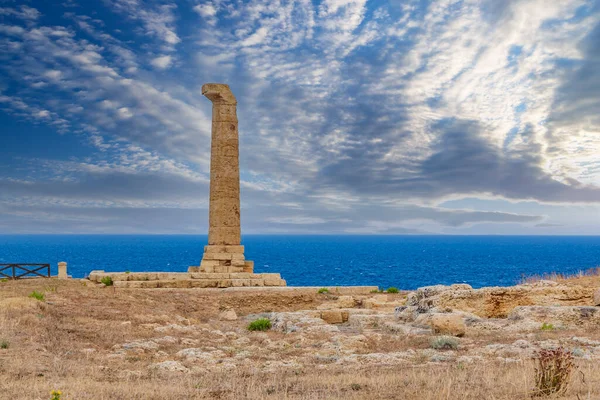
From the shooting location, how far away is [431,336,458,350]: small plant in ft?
37.0

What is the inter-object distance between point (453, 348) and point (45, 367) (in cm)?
807

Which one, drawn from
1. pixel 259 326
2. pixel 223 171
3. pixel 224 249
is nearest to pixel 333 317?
pixel 259 326

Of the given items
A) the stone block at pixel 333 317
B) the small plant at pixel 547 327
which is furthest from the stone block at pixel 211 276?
the small plant at pixel 547 327

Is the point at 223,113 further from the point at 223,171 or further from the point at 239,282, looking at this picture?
the point at 239,282

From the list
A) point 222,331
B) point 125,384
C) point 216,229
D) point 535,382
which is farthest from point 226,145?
point 535,382

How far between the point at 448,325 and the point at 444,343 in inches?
62.2

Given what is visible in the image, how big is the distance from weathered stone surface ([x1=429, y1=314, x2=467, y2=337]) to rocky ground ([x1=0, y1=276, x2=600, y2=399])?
0.08 feet

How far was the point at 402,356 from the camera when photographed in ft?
34.6

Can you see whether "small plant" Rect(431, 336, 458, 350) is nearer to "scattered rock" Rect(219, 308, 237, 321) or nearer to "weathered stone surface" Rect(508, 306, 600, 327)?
"weathered stone surface" Rect(508, 306, 600, 327)

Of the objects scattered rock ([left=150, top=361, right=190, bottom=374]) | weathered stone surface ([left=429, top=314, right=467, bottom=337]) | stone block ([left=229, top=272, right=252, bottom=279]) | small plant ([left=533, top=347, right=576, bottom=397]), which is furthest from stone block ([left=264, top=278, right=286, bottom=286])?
small plant ([left=533, top=347, right=576, bottom=397])

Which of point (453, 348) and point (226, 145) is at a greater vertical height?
point (226, 145)

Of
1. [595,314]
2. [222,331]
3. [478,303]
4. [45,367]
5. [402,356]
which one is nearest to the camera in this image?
[45,367]

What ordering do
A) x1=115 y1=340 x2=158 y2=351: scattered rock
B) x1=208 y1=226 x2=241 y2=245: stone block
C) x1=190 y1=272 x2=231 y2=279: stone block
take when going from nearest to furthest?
x1=115 y1=340 x2=158 y2=351: scattered rock
x1=190 y1=272 x2=231 y2=279: stone block
x1=208 y1=226 x2=241 y2=245: stone block

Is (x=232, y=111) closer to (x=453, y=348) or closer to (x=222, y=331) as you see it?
(x=222, y=331)
